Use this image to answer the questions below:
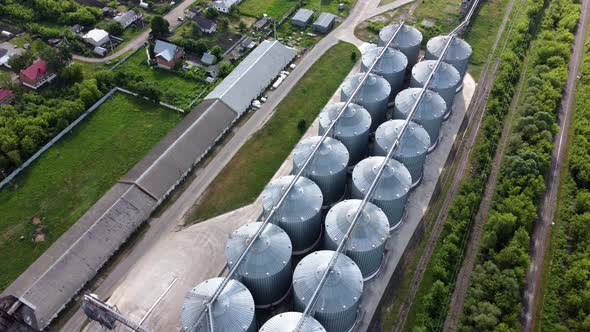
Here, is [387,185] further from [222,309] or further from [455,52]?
[455,52]

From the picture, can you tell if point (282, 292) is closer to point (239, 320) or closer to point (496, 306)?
point (239, 320)

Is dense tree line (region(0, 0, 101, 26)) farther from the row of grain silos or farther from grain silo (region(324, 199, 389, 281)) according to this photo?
grain silo (region(324, 199, 389, 281))

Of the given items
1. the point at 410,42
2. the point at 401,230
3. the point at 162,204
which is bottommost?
the point at 162,204

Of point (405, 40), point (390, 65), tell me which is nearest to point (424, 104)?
point (390, 65)

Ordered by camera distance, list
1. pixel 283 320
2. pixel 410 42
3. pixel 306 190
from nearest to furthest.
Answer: pixel 283 320 < pixel 306 190 < pixel 410 42

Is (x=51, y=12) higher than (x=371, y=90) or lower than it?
lower

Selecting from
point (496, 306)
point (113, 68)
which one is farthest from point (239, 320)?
point (113, 68)
